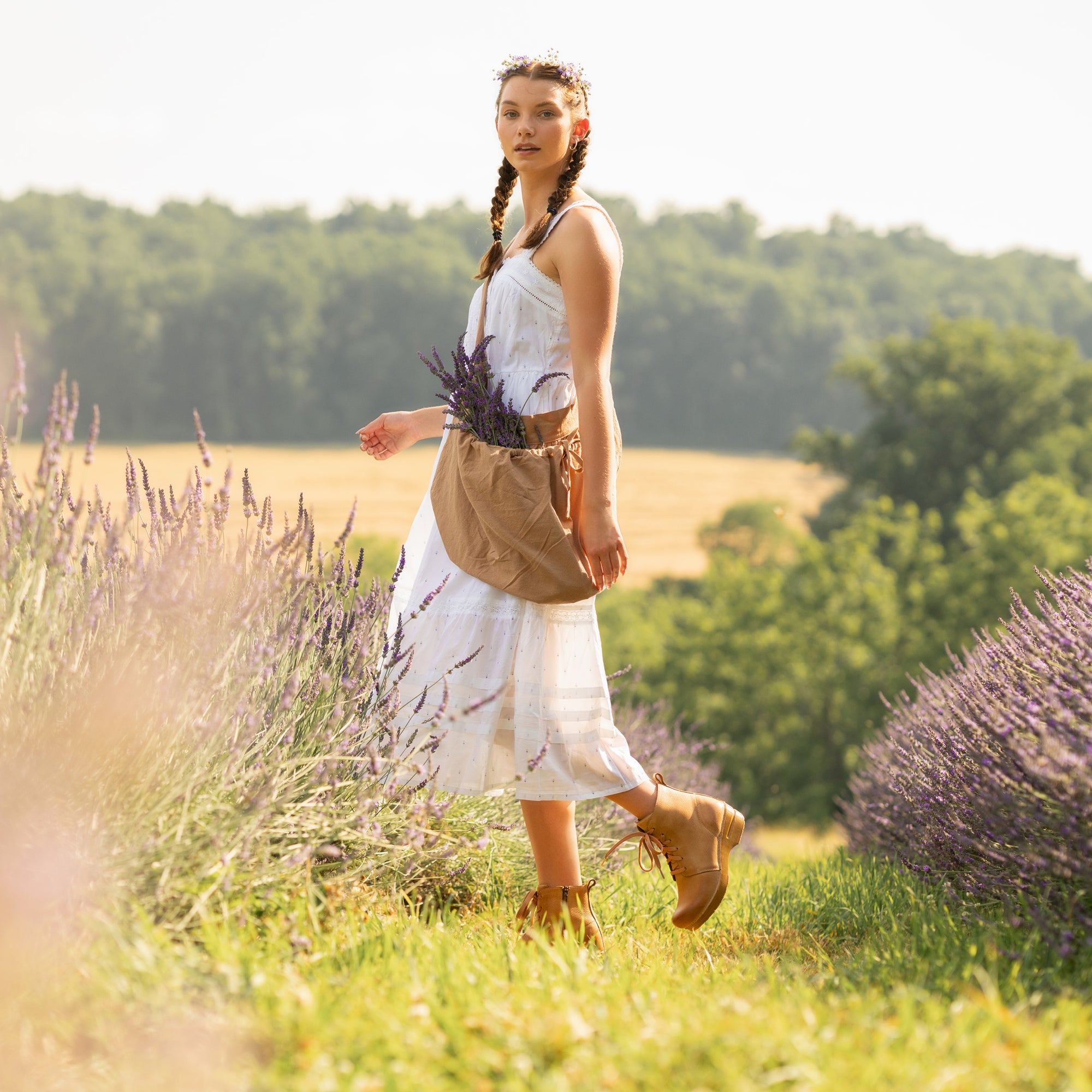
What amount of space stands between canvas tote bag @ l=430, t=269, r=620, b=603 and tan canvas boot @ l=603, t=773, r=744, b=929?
0.57 metres

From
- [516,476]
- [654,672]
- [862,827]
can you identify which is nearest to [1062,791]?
[516,476]

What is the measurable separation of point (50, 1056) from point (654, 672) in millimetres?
23339

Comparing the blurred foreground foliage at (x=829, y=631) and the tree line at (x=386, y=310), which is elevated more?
the tree line at (x=386, y=310)

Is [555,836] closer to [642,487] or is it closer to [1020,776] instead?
[1020,776]

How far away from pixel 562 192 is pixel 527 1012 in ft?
6.23

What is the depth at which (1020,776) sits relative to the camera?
7.62 ft

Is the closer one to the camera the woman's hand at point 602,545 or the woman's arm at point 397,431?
the woman's hand at point 602,545

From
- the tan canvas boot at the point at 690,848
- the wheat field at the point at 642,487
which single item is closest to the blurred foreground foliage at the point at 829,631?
the wheat field at the point at 642,487

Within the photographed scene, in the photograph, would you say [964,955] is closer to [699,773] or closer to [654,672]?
[699,773]

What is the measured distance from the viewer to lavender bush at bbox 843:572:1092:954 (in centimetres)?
218

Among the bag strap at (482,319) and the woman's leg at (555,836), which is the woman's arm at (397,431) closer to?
the bag strap at (482,319)

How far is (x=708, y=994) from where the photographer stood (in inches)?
81.7

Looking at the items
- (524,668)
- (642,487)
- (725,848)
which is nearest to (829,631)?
(725,848)

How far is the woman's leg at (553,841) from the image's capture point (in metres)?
2.65
